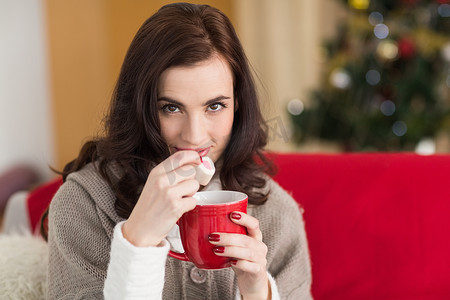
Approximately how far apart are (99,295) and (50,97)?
127 inches

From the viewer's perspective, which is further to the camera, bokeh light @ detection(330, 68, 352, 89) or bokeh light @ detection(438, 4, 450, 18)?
bokeh light @ detection(330, 68, 352, 89)

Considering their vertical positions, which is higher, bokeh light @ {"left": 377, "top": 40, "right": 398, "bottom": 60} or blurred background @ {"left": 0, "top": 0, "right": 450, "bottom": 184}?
bokeh light @ {"left": 377, "top": 40, "right": 398, "bottom": 60}

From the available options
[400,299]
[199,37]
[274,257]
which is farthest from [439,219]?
[199,37]

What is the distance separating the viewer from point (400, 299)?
1368 mm

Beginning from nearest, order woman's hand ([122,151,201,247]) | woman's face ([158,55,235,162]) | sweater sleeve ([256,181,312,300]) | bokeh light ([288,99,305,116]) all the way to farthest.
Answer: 1. woman's hand ([122,151,201,247])
2. woman's face ([158,55,235,162])
3. sweater sleeve ([256,181,312,300])
4. bokeh light ([288,99,305,116])

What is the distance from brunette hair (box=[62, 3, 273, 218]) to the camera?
3.26 ft

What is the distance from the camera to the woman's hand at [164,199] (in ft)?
2.64

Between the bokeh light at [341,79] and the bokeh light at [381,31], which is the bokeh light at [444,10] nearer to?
the bokeh light at [381,31]

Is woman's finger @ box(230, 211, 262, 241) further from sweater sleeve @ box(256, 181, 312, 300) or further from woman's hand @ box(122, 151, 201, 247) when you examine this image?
sweater sleeve @ box(256, 181, 312, 300)

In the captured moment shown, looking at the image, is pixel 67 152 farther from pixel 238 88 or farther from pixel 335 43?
pixel 238 88

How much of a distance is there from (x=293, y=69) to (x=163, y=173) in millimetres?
3128

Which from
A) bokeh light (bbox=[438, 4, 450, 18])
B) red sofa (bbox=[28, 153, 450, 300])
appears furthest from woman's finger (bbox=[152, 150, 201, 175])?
bokeh light (bbox=[438, 4, 450, 18])

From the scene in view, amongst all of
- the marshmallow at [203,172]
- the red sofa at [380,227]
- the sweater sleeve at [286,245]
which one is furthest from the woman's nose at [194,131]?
the red sofa at [380,227]

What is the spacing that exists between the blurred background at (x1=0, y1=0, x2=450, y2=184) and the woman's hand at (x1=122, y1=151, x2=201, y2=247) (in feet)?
6.81
